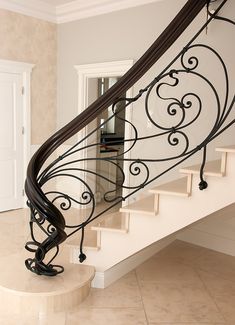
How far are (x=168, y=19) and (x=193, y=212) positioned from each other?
2555 mm

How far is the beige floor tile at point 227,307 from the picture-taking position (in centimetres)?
247

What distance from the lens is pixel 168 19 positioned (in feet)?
12.4

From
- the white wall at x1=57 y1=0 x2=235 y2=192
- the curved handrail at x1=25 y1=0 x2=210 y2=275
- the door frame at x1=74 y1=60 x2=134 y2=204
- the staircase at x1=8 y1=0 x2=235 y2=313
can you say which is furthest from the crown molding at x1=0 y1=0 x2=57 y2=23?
the curved handrail at x1=25 y1=0 x2=210 y2=275

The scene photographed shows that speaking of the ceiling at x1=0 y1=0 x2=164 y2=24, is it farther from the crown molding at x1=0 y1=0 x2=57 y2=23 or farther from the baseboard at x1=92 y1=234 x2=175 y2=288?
the baseboard at x1=92 y1=234 x2=175 y2=288

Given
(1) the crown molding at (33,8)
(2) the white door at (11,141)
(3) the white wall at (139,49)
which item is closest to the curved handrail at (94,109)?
(3) the white wall at (139,49)

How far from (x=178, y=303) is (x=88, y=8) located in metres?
3.94

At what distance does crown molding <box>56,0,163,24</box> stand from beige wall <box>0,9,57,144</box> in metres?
0.27

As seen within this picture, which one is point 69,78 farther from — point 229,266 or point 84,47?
point 229,266

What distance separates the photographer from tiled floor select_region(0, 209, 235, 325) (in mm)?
2402

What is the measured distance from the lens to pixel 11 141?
15.6 feet

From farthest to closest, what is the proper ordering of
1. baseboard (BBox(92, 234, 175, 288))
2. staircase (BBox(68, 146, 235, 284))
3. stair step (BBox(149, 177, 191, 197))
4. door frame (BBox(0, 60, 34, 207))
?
door frame (BBox(0, 60, 34, 207)) → baseboard (BBox(92, 234, 175, 288)) → stair step (BBox(149, 177, 191, 197)) → staircase (BBox(68, 146, 235, 284))

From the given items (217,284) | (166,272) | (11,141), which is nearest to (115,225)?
(166,272)

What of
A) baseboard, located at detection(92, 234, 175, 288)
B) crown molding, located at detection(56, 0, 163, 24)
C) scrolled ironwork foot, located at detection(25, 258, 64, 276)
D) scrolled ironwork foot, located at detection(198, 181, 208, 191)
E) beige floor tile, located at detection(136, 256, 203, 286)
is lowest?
beige floor tile, located at detection(136, 256, 203, 286)

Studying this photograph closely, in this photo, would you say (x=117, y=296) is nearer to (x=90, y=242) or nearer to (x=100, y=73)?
(x=90, y=242)
